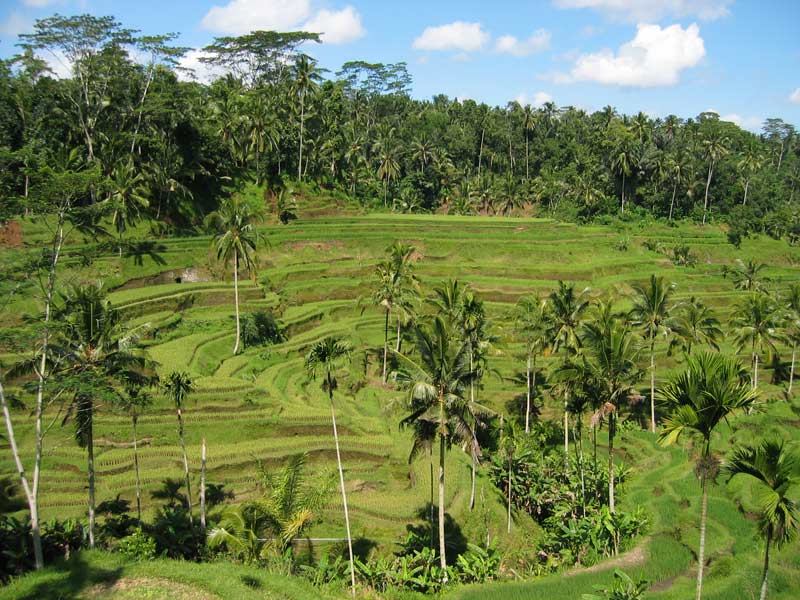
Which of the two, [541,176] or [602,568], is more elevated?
[541,176]

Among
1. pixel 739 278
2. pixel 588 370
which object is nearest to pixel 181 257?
pixel 588 370

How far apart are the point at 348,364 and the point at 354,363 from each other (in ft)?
4.12

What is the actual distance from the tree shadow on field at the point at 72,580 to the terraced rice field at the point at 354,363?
345 centimetres

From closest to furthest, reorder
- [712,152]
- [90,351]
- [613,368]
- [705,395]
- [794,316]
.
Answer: [705,395] < [90,351] < [613,368] < [794,316] < [712,152]

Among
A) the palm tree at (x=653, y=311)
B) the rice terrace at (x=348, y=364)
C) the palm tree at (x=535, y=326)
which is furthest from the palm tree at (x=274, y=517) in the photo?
the palm tree at (x=653, y=311)

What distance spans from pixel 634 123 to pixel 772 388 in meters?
50.7

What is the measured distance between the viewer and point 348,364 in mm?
38750

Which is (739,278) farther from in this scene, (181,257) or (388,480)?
(181,257)

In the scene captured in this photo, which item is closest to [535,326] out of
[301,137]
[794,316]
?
[794,316]


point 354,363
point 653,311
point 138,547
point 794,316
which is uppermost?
point 653,311

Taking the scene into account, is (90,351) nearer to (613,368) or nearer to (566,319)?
(613,368)

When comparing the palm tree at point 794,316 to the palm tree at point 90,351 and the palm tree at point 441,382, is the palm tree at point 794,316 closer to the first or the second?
the palm tree at point 441,382

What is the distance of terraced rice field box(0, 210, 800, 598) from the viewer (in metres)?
25.3

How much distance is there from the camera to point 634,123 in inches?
3255
